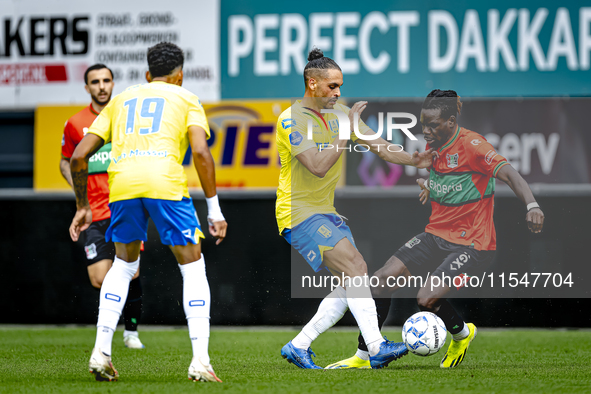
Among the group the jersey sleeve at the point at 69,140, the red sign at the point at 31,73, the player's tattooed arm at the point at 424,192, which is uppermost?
the red sign at the point at 31,73

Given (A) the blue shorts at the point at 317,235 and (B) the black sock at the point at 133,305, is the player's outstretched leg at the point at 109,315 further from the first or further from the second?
(B) the black sock at the point at 133,305

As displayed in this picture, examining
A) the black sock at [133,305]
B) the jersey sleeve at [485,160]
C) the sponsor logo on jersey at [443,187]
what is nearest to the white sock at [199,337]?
the sponsor logo on jersey at [443,187]

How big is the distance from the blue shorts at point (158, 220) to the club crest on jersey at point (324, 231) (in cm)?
102

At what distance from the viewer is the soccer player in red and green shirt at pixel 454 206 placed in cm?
587

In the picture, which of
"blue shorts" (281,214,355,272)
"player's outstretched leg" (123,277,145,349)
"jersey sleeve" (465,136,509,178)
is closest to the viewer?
"blue shorts" (281,214,355,272)

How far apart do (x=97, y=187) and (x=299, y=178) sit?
2.33 meters

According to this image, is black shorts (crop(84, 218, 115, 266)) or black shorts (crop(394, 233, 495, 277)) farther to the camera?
black shorts (crop(84, 218, 115, 266))

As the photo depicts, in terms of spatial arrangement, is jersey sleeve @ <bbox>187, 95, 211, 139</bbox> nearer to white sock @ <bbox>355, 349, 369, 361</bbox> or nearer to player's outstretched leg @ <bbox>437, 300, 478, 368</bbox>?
white sock @ <bbox>355, 349, 369, 361</bbox>

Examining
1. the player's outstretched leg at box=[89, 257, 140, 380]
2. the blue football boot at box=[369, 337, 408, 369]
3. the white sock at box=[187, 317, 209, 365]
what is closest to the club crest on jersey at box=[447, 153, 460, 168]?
the blue football boot at box=[369, 337, 408, 369]

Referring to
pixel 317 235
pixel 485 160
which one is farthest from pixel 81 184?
pixel 485 160

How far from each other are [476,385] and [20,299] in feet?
20.0

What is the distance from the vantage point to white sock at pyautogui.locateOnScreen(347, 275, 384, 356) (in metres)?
5.14

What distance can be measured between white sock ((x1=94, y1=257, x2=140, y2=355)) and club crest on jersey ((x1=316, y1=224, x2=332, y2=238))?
1.27 meters

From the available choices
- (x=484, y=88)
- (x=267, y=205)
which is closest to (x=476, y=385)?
(x=267, y=205)
